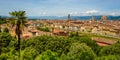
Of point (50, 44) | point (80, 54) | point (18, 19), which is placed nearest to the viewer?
point (18, 19)

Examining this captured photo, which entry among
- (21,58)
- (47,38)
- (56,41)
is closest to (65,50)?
(56,41)

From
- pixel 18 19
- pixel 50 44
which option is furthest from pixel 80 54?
pixel 50 44

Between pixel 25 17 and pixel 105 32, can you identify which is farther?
pixel 105 32

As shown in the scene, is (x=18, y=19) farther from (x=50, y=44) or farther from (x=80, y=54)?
(x=50, y=44)

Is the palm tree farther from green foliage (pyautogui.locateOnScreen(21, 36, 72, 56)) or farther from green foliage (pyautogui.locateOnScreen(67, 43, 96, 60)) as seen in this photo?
green foliage (pyautogui.locateOnScreen(21, 36, 72, 56))

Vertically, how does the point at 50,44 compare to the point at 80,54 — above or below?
below

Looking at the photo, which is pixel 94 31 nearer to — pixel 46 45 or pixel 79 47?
pixel 46 45

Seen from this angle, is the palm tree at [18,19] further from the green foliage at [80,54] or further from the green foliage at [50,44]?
the green foliage at [50,44]

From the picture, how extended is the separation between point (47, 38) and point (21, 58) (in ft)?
50.1

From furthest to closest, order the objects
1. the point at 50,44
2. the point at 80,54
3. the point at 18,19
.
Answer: the point at 50,44, the point at 80,54, the point at 18,19

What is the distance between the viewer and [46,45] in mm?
36656

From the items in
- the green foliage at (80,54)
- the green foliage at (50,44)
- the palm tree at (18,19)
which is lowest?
the green foliage at (50,44)

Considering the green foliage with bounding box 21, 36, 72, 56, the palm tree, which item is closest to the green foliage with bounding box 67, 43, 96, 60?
the palm tree

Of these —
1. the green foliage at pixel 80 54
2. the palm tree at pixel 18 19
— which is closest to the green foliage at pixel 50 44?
the green foliage at pixel 80 54
